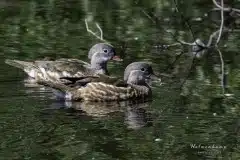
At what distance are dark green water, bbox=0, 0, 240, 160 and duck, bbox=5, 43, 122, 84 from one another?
0.69 ft

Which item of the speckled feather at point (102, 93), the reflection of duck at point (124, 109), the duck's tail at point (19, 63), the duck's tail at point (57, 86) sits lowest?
the reflection of duck at point (124, 109)

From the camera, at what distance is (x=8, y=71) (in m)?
14.0

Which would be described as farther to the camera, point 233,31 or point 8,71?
point 233,31

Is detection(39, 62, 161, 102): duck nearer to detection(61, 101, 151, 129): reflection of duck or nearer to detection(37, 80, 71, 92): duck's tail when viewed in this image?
detection(37, 80, 71, 92): duck's tail

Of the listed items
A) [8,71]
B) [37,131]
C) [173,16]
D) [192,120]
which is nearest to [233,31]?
[173,16]

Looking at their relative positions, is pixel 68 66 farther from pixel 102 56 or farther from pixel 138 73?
pixel 138 73

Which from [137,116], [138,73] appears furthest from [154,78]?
[137,116]

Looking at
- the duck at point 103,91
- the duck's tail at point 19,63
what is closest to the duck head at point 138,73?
the duck at point 103,91

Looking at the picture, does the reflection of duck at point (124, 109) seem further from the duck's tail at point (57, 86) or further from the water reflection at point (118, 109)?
the duck's tail at point (57, 86)

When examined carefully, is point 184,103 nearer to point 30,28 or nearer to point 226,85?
point 226,85

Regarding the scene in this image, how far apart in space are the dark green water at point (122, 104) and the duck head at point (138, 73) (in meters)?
0.28

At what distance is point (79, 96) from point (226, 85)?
2.26 meters

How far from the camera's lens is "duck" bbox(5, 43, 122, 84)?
13938mm

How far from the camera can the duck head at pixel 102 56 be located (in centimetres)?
1455
